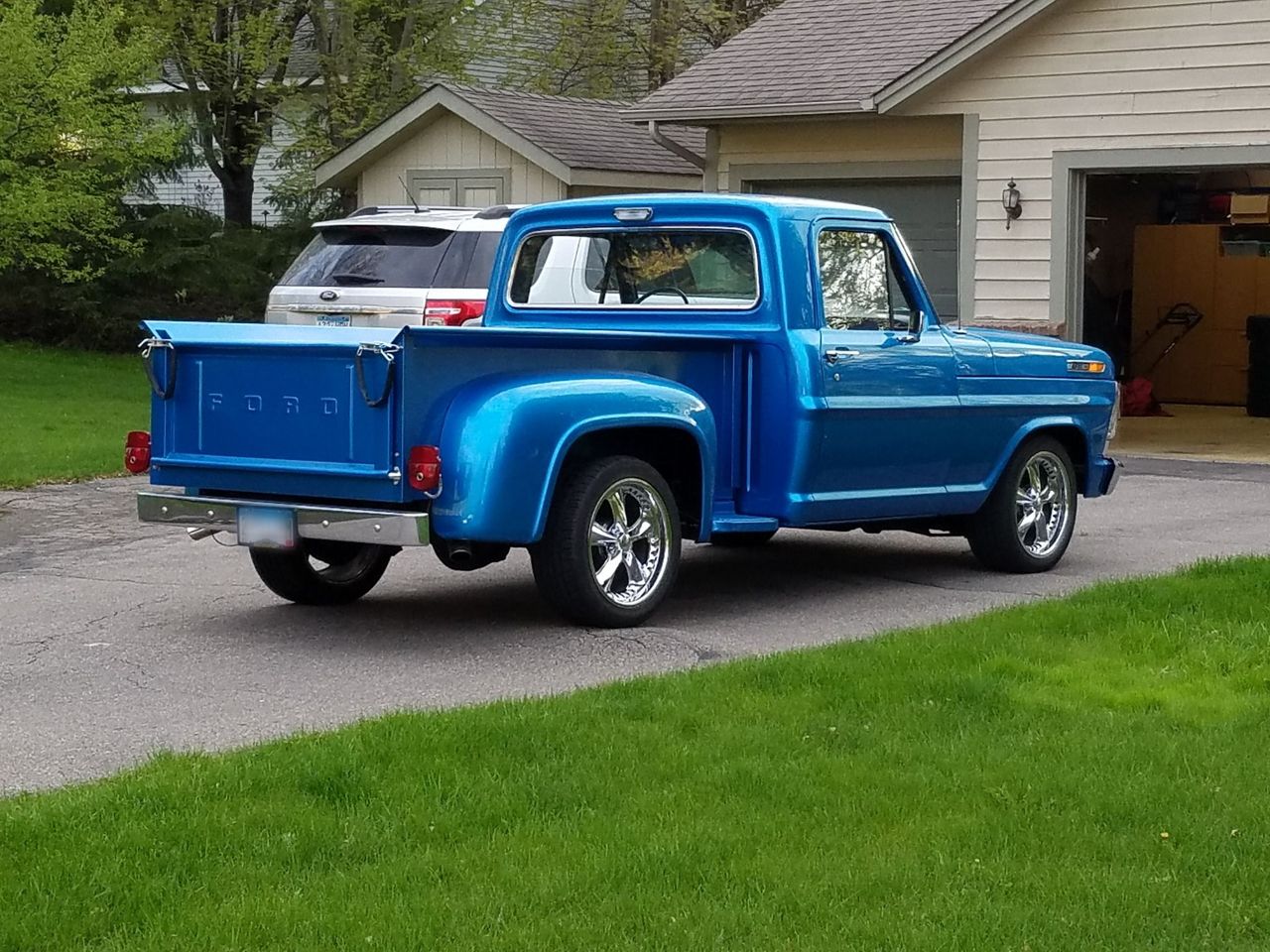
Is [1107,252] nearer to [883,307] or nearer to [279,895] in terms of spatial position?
[883,307]

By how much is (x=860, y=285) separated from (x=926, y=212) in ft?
32.3

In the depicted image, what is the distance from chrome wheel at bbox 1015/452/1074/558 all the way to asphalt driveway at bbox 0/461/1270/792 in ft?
0.67

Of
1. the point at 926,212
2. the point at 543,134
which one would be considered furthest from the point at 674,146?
the point at 543,134

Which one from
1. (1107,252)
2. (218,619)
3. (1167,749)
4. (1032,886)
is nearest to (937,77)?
(1107,252)

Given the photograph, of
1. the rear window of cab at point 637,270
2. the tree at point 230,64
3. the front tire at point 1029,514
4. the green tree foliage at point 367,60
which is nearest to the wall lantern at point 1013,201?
the front tire at point 1029,514

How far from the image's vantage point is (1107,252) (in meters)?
22.9

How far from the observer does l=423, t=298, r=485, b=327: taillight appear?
14.9 meters

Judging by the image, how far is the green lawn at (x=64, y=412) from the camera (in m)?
15.6

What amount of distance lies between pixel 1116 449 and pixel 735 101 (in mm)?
4805

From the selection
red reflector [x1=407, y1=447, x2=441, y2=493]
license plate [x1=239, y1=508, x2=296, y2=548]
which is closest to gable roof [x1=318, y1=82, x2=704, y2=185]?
license plate [x1=239, y1=508, x2=296, y2=548]

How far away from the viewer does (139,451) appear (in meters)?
8.64

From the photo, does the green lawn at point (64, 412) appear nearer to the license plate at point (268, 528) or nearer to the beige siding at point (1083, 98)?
the license plate at point (268, 528)

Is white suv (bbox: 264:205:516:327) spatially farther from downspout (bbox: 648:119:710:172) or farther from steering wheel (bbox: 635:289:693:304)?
steering wheel (bbox: 635:289:693:304)

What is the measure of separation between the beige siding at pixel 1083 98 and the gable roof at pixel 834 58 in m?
0.36
